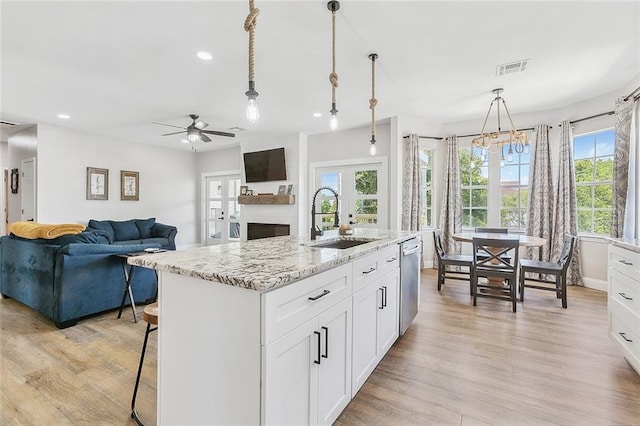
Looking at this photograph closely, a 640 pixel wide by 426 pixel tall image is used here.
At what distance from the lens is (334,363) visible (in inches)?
61.4

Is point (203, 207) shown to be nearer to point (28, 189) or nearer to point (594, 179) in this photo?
point (28, 189)

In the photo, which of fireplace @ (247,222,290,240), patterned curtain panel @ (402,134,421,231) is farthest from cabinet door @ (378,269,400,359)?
fireplace @ (247,222,290,240)

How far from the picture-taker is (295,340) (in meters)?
1.26

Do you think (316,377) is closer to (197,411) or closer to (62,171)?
(197,411)

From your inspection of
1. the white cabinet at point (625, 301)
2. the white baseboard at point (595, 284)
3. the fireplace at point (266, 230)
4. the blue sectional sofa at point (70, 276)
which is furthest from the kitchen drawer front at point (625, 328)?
the fireplace at point (266, 230)

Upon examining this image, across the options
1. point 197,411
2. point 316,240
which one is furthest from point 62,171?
point 197,411

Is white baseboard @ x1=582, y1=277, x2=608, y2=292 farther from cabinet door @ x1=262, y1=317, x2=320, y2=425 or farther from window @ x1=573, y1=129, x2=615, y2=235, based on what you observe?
cabinet door @ x1=262, y1=317, x2=320, y2=425

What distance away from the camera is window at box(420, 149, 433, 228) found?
5.68m

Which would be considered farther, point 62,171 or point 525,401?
point 62,171

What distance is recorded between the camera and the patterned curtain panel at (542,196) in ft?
15.1

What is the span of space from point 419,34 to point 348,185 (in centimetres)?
344

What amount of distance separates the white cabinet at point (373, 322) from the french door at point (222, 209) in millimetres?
6034

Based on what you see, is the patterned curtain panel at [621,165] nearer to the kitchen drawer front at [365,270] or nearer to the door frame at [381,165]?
the door frame at [381,165]

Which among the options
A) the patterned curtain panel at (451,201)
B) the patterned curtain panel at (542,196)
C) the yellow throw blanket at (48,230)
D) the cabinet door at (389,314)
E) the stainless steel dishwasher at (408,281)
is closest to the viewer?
the cabinet door at (389,314)
